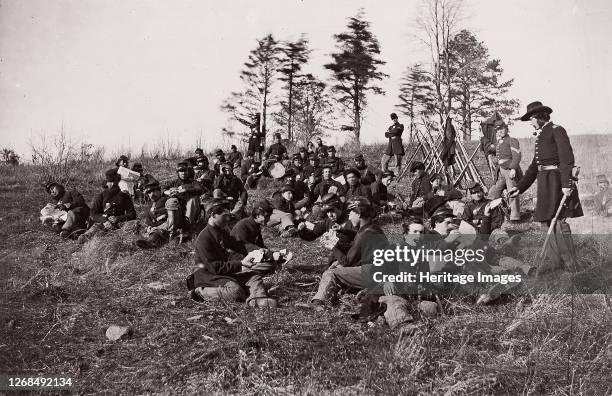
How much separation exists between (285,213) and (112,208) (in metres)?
3.69

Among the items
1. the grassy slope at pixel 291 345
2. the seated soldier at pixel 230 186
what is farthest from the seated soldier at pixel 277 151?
the grassy slope at pixel 291 345

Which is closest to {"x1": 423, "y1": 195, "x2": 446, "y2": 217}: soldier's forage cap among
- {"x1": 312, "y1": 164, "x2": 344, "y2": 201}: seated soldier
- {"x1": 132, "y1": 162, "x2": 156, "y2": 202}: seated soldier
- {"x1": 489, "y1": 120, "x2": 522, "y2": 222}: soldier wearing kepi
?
{"x1": 489, "y1": 120, "x2": 522, "y2": 222}: soldier wearing kepi

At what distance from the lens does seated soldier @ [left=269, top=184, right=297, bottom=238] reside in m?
10.4

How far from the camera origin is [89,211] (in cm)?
1179

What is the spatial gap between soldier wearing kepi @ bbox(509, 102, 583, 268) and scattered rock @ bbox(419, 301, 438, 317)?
1.75 metres

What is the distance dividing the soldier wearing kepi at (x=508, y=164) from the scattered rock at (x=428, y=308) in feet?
17.1

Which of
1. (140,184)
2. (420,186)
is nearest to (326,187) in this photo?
(420,186)

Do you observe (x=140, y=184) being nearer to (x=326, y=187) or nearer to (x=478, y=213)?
(x=326, y=187)

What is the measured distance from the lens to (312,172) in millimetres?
13836

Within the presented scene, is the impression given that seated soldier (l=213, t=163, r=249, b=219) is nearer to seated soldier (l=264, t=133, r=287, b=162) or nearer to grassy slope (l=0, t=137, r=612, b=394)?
seated soldier (l=264, t=133, r=287, b=162)

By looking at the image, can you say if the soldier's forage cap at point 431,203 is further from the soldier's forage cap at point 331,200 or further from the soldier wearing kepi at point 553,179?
the soldier wearing kepi at point 553,179

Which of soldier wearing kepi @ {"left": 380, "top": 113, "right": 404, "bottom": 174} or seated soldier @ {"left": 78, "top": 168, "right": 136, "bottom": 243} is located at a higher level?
soldier wearing kepi @ {"left": 380, "top": 113, "right": 404, "bottom": 174}

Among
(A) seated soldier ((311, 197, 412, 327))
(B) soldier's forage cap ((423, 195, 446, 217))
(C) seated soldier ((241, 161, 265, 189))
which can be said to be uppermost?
(C) seated soldier ((241, 161, 265, 189))

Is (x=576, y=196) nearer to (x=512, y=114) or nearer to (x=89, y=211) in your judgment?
(x=89, y=211)
